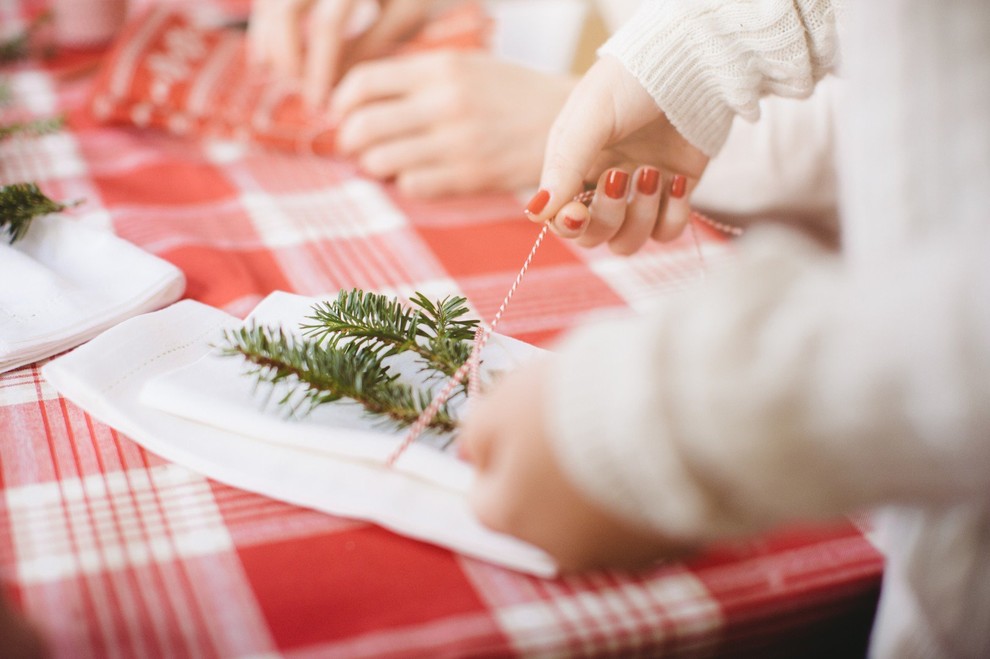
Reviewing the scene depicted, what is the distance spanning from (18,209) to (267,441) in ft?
1.11

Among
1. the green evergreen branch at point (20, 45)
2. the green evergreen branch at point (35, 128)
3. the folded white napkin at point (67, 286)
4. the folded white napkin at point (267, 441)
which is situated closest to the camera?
the folded white napkin at point (267, 441)

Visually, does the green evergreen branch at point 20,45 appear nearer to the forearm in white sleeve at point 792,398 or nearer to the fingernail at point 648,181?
the fingernail at point 648,181

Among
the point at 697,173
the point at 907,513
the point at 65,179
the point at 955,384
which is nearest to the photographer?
the point at 955,384

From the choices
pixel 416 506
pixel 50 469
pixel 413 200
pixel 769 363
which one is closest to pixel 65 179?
pixel 413 200

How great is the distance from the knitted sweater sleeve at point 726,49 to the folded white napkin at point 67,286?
0.39 m

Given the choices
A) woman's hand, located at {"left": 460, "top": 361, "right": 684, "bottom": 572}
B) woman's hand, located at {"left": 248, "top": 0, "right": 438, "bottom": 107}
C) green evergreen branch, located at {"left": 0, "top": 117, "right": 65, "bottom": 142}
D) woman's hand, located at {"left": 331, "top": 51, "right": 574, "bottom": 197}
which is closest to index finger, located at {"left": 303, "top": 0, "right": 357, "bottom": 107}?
woman's hand, located at {"left": 248, "top": 0, "right": 438, "bottom": 107}

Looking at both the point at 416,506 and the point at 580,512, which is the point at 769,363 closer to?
the point at 580,512

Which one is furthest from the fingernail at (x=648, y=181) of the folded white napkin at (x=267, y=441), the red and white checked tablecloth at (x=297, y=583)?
the red and white checked tablecloth at (x=297, y=583)

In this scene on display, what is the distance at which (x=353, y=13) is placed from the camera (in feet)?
3.64

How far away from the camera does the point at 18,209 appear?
2.25 ft

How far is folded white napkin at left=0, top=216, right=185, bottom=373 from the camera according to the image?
592 mm

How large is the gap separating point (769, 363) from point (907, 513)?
178mm

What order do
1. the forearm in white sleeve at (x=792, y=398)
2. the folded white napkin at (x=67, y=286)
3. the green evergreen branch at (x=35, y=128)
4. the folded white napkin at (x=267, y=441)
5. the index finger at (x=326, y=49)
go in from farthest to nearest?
the index finger at (x=326, y=49) < the green evergreen branch at (x=35, y=128) < the folded white napkin at (x=67, y=286) < the folded white napkin at (x=267, y=441) < the forearm in white sleeve at (x=792, y=398)

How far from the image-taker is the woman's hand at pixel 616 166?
0.64 m
